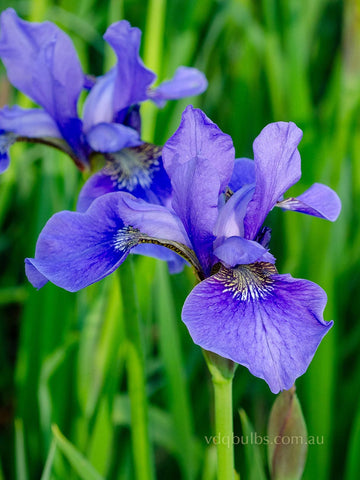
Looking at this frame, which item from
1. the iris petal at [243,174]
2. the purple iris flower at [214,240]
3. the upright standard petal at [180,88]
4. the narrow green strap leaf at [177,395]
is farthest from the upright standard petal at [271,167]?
the narrow green strap leaf at [177,395]

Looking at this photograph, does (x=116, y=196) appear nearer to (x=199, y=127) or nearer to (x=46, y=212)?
(x=199, y=127)

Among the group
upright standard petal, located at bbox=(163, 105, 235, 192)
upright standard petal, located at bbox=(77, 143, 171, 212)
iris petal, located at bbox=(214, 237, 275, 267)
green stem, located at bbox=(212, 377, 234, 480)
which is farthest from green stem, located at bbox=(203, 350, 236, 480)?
upright standard petal, located at bbox=(77, 143, 171, 212)


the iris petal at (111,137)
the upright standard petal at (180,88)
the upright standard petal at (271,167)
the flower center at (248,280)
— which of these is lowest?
the flower center at (248,280)

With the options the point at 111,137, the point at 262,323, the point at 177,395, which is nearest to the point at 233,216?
Result: the point at 262,323

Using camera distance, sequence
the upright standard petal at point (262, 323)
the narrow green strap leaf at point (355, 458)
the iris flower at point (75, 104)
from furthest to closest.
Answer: the narrow green strap leaf at point (355, 458), the iris flower at point (75, 104), the upright standard petal at point (262, 323)

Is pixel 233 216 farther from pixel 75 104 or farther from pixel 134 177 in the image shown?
pixel 75 104

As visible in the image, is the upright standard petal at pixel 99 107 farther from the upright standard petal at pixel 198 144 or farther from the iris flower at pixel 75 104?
the upright standard petal at pixel 198 144
